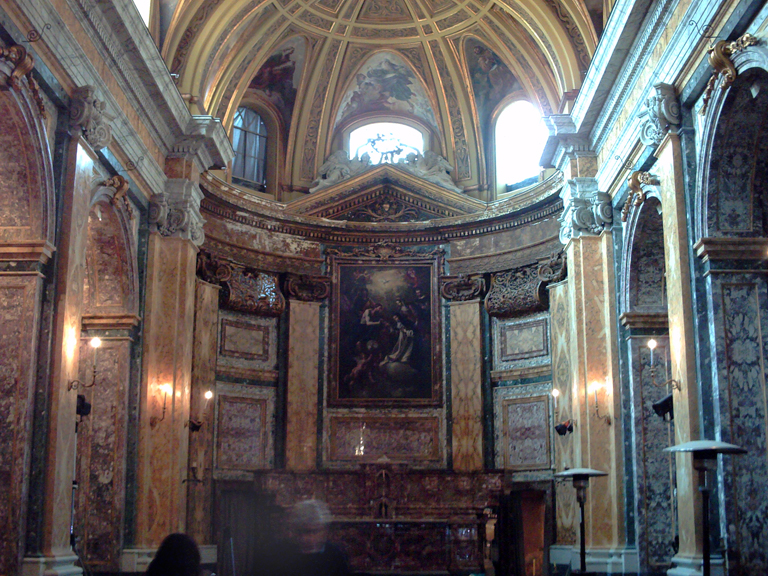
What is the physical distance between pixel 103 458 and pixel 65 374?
3.90 meters

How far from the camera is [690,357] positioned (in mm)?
12383

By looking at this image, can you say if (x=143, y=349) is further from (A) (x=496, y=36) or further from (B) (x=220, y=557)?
(A) (x=496, y=36)

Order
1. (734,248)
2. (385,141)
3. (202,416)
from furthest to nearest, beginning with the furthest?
(385,141) → (202,416) → (734,248)

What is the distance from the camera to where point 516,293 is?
21.4m

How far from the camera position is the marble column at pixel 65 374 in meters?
12.3

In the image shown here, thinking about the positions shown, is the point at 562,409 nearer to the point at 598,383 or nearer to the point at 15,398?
the point at 598,383

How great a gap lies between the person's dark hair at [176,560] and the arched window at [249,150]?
57.2 ft

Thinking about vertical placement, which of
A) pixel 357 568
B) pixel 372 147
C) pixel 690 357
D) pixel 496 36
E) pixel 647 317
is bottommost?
pixel 357 568

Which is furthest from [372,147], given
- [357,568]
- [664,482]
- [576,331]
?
[664,482]

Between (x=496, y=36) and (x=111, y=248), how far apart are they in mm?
10438

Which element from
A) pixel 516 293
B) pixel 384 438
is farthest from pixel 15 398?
pixel 516 293

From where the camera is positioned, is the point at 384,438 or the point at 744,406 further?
the point at 384,438

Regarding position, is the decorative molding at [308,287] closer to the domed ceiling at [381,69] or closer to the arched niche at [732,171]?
the domed ceiling at [381,69]

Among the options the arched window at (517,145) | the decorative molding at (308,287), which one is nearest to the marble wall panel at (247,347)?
the decorative molding at (308,287)
